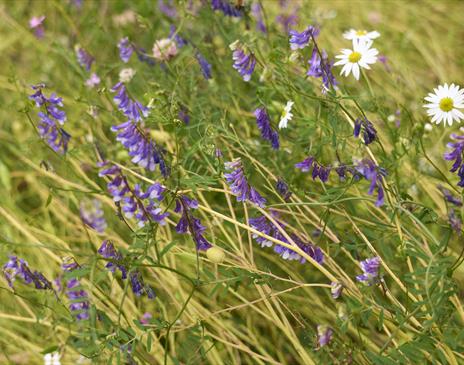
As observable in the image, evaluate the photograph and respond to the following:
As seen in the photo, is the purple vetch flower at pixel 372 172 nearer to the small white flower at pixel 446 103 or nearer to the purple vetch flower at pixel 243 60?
the small white flower at pixel 446 103

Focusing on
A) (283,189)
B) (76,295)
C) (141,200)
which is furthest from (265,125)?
(76,295)

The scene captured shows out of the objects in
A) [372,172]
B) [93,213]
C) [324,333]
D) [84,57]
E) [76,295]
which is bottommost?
[324,333]

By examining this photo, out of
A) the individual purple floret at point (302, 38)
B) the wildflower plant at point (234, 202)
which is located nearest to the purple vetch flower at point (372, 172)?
the wildflower plant at point (234, 202)

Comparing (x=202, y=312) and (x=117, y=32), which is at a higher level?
(x=117, y=32)

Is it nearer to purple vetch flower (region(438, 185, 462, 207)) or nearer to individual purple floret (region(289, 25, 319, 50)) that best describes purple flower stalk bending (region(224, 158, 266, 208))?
individual purple floret (region(289, 25, 319, 50))

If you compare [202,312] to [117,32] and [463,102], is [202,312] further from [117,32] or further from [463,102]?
[117,32]

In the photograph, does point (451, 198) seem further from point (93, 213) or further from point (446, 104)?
point (93, 213)

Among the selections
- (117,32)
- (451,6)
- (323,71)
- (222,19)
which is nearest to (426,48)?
(451,6)
